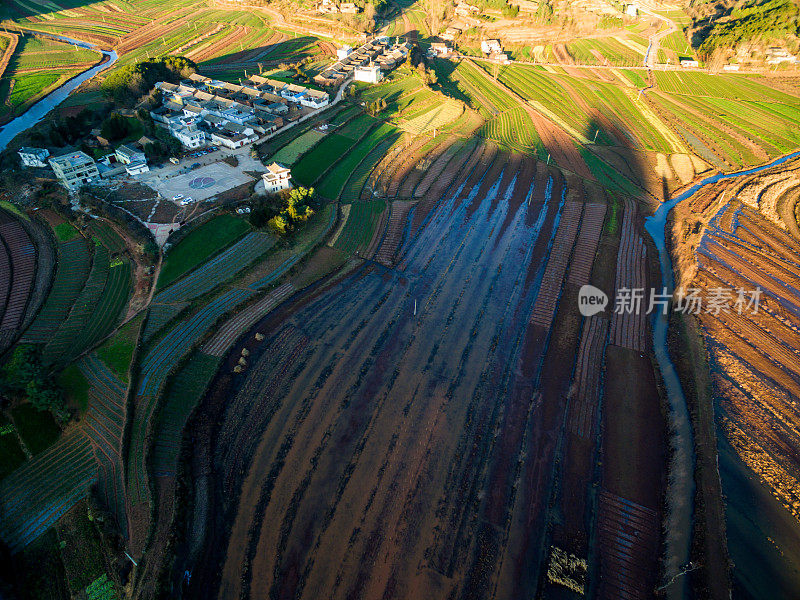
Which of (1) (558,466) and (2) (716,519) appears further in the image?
(1) (558,466)

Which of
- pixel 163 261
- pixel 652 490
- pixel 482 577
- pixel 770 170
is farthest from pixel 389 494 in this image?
pixel 770 170

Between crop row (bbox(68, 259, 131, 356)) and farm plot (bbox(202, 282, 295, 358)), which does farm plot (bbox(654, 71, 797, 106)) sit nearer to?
farm plot (bbox(202, 282, 295, 358))

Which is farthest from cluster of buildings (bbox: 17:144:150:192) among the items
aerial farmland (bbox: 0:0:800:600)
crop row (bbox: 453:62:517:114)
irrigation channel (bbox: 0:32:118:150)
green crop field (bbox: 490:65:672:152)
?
green crop field (bbox: 490:65:672:152)

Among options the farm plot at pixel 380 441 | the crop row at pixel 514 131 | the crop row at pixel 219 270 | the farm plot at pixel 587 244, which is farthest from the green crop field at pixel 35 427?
the crop row at pixel 514 131

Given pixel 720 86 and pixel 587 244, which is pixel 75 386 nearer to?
pixel 587 244

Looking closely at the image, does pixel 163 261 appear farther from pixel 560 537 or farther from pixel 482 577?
pixel 560 537

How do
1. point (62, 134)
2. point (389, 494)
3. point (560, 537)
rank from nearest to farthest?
point (560, 537) → point (389, 494) → point (62, 134)

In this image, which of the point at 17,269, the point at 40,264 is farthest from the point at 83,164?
the point at 17,269
